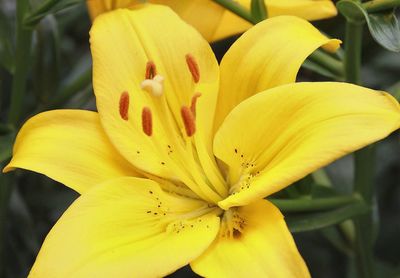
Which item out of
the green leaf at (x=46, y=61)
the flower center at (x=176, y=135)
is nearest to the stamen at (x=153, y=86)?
the flower center at (x=176, y=135)

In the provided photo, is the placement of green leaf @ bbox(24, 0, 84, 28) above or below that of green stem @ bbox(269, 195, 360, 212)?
above

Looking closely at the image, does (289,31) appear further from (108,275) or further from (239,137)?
(108,275)

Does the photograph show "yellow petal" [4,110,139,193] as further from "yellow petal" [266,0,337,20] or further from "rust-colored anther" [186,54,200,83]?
"yellow petal" [266,0,337,20]

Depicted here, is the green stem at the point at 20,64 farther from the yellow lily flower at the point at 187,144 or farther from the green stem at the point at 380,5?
the green stem at the point at 380,5

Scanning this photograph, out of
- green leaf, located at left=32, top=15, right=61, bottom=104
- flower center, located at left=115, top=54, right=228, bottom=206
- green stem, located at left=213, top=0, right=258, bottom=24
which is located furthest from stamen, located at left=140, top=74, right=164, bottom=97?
green leaf, located at left=32, top=15, right=61, bottom=104

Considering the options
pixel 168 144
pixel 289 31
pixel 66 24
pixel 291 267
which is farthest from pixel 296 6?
pixel 66 24

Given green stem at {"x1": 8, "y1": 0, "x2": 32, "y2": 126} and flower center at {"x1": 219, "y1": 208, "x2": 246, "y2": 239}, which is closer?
flower center at {"x1": 219, "y1": 208, "x2": 246, "y2": 239}

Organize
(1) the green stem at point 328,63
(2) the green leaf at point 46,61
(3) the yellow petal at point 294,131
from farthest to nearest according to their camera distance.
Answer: (2) the green leaf at point 46,61 → (1) the green stem at point 328,63 → (3) the yellow petal at point 294,131
